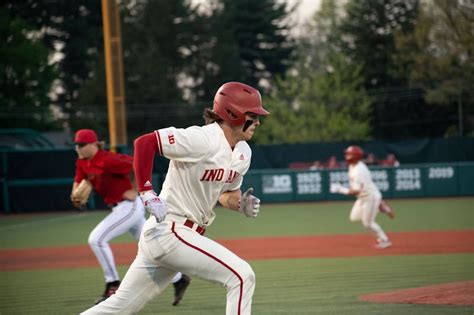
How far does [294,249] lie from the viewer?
15.7m

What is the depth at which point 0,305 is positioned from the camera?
9867 mm

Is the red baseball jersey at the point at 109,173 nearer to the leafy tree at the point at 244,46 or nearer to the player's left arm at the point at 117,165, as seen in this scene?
the player's left arm at the point at 117,165

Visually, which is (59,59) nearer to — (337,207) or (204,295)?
(337,207)

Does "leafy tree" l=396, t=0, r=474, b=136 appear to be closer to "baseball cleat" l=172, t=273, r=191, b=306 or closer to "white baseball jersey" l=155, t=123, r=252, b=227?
"baseball cleat" l=172, t=273, r=191, b=306

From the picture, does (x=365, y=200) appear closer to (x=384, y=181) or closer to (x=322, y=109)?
(x=384, y=181)

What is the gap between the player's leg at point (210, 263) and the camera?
5738mm

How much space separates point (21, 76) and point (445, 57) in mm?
22536

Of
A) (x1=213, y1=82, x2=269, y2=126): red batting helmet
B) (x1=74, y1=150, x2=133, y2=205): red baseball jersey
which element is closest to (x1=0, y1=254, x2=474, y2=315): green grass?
(x1=74, y1=150, x2=133, y2=205): red baseball jersey

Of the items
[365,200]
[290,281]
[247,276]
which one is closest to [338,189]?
[365,200]

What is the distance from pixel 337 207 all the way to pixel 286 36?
3910 centimetres

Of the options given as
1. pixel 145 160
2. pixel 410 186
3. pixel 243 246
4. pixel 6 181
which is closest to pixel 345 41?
pixel 410 186

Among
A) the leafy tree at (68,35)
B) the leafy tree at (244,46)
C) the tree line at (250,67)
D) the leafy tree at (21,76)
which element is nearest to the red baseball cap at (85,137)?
the tree line at (250,67)

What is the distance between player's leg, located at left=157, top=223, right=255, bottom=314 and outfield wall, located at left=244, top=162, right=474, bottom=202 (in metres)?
24.1

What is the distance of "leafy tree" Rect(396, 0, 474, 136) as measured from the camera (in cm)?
3612
